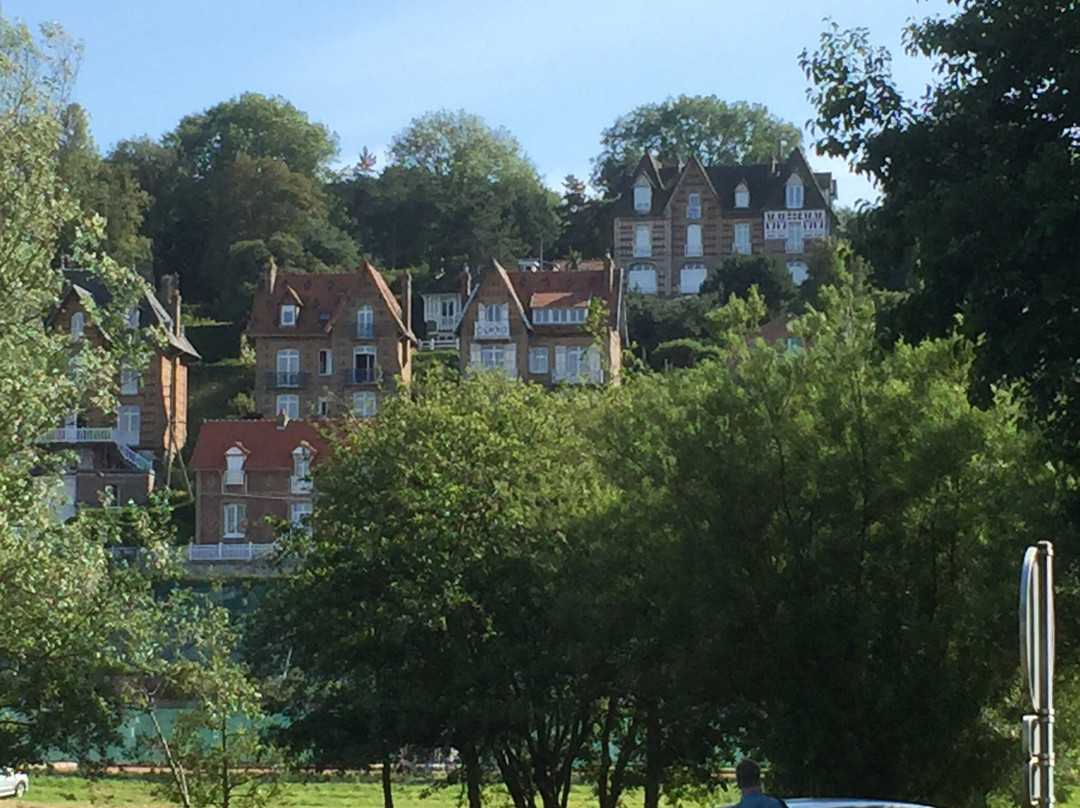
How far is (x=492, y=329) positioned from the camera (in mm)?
89188

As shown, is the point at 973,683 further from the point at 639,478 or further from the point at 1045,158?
the point at 1045,158

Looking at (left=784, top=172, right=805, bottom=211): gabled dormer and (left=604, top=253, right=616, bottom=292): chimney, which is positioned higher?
(left=784, top=172, right=805, bottom=211): gabled dormer

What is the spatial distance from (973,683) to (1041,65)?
30.5 ft

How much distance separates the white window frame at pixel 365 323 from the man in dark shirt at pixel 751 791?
7722 cm

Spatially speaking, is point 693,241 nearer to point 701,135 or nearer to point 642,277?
point 642,277


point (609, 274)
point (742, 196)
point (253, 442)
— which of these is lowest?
point (253, 442)

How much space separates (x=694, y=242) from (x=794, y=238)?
603 cm

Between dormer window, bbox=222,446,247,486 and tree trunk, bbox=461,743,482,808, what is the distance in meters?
47.6

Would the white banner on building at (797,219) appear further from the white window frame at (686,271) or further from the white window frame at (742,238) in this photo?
the white window frame at (686,271)

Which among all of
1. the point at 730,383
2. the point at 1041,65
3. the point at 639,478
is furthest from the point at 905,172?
the point at 639,478

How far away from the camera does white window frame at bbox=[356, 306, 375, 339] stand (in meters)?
88.8

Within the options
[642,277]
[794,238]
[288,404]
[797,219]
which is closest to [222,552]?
[288,404]

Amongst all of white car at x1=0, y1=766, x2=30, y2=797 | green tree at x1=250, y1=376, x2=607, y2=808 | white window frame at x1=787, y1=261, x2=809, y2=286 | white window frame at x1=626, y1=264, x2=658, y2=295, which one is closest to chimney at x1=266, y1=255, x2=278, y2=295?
white window frame at x1=626, y1=264, x2=658, y2=295

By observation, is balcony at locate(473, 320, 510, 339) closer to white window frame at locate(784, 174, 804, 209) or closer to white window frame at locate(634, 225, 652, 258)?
white window frame at locate(634, 225, 652, 258)
